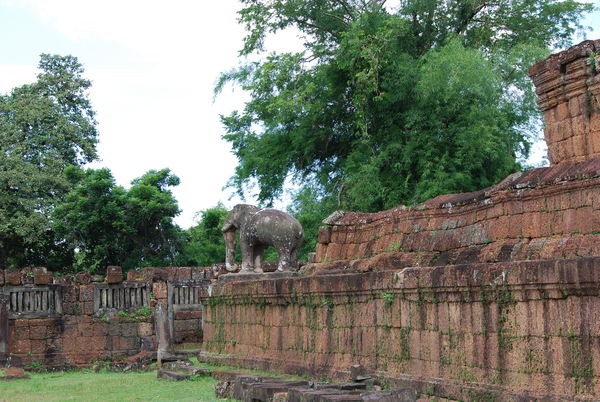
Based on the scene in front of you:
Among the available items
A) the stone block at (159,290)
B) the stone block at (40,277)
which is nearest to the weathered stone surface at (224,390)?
the stone block at (40,277)

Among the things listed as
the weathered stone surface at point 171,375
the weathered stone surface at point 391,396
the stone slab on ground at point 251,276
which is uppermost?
the stone slab on ground at point 251,276

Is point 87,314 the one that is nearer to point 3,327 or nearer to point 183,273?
point 3,327

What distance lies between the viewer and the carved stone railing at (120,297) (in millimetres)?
20109

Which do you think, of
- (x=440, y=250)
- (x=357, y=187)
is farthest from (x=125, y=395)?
(x=357, y=187)

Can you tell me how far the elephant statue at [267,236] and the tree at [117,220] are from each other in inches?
486

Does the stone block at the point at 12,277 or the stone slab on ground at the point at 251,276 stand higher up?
the stone block at the point at 12,277

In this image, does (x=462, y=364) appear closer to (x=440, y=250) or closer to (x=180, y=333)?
(x=440, y=250)

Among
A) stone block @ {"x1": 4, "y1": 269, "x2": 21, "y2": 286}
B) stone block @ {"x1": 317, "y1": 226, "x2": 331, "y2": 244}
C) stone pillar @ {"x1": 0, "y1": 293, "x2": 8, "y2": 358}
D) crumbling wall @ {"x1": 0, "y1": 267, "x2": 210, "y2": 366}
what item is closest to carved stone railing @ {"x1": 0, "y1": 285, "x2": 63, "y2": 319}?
crumbling wall @ {"x1": 0, "y1": 267, "x2": 210, "y2": 366}

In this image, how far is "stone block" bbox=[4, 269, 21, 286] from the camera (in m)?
18.8

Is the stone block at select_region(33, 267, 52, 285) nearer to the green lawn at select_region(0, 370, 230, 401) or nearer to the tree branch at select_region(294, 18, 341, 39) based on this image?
the green lawn at select_region(0, 370, 230, 401)

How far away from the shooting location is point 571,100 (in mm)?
9594

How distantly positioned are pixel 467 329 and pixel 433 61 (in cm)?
1446

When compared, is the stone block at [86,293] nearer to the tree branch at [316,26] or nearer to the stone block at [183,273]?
the stone block at [183,273]

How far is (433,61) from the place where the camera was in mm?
21078
